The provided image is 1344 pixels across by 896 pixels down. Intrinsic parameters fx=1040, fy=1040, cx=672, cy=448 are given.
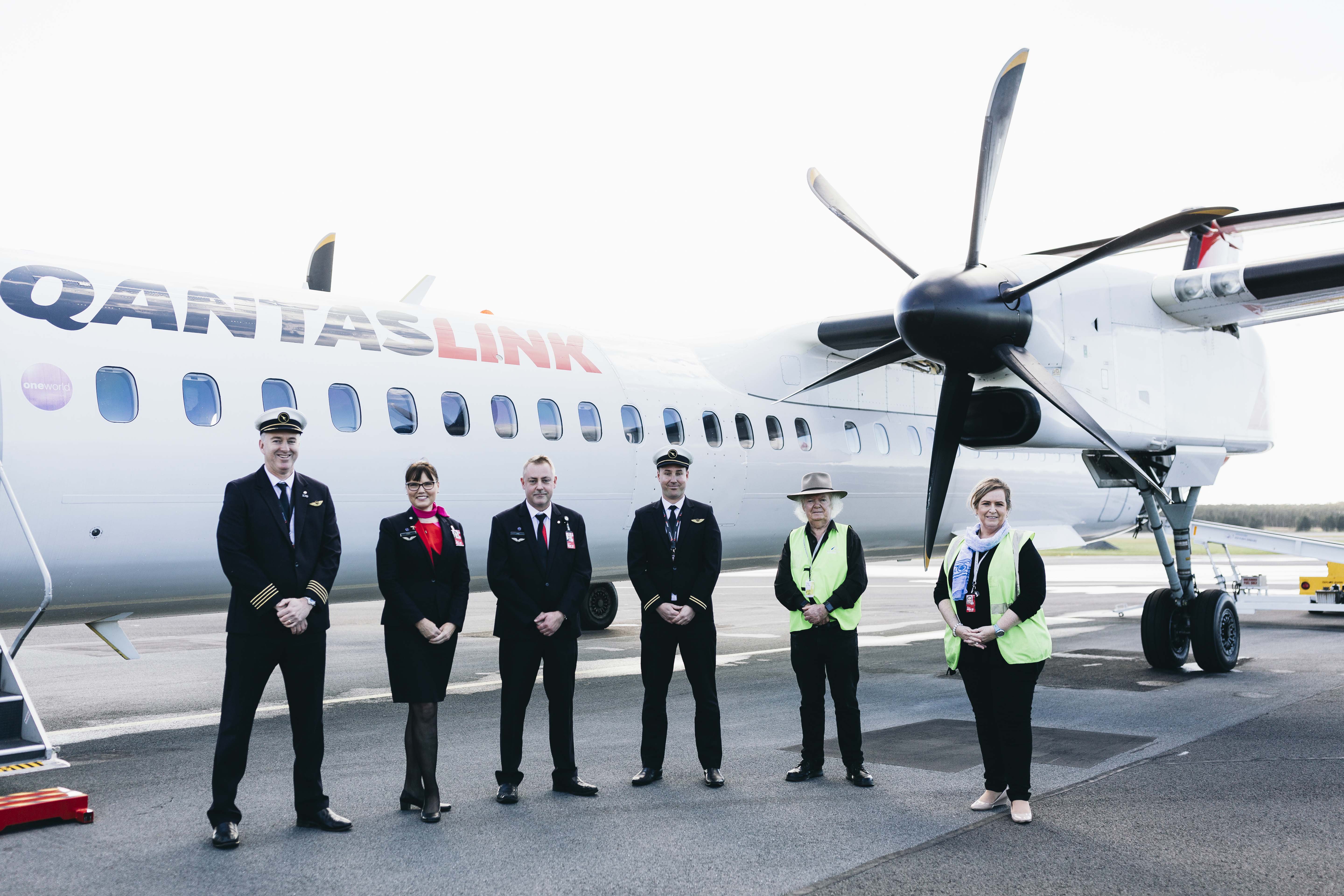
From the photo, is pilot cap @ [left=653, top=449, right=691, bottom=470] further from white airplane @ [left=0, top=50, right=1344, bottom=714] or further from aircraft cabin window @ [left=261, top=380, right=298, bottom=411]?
aircraft cabin window @ [left=261, top=380, right=298, bottom=411]

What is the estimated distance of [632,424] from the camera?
1126 cm

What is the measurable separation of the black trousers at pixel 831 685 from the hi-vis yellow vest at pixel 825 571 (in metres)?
0.07

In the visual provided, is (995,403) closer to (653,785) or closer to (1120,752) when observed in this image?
(1120,752)

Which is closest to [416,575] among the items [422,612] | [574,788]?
[422,612]

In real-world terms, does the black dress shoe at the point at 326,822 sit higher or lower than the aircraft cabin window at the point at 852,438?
lower

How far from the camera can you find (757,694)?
10195 millimetres

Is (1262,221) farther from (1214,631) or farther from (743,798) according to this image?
(743,798)

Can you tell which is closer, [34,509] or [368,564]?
[34,509]

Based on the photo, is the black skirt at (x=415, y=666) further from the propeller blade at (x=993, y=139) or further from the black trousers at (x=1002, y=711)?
the propeller blade at (x=993, y=139)

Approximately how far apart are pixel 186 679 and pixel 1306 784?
36.8ft

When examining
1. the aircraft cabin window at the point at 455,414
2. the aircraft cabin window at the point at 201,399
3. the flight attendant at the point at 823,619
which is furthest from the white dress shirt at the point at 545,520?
the aircraft cabin window at the point at 455,414

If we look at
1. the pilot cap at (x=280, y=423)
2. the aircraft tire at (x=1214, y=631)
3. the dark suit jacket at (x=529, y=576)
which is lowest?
the aircraft tire at (x=1214, y=631)

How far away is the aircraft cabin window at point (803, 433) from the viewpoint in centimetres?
1302

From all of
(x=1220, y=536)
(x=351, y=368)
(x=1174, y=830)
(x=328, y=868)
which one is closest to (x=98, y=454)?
(x=351, y=368)
